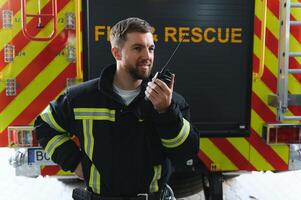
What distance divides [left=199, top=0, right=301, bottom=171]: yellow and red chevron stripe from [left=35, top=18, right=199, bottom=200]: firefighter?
99 cm

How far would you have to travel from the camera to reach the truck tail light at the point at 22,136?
264 cm

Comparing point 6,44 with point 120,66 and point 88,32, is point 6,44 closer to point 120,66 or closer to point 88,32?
point 88,32

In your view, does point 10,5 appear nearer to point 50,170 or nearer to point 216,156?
point 50,170

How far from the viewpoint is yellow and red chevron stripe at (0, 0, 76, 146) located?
2.62 meters

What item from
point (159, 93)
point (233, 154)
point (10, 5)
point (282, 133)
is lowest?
point (233, 154)

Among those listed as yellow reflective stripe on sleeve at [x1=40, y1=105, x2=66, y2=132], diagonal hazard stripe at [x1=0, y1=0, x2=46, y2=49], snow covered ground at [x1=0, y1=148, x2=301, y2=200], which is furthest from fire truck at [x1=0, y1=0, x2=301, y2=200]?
snow covered ground at [x1=0, y1=148, x2=301, y2=200]

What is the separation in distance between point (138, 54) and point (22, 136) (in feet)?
4.52

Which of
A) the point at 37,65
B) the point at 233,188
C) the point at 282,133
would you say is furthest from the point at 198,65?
the point at 233,188

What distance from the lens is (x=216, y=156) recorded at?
2801 millimetres

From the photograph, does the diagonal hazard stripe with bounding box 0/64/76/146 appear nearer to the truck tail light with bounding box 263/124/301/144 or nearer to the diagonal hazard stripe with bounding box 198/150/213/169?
the diagonal hazard stripe with bounding box 198/150/213/169

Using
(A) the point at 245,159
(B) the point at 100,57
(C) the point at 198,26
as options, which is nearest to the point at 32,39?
(B) the point at 100,57

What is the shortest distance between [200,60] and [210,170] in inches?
34.6

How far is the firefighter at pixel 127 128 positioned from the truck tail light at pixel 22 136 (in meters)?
0.85

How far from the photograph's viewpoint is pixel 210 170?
283 centimetres
